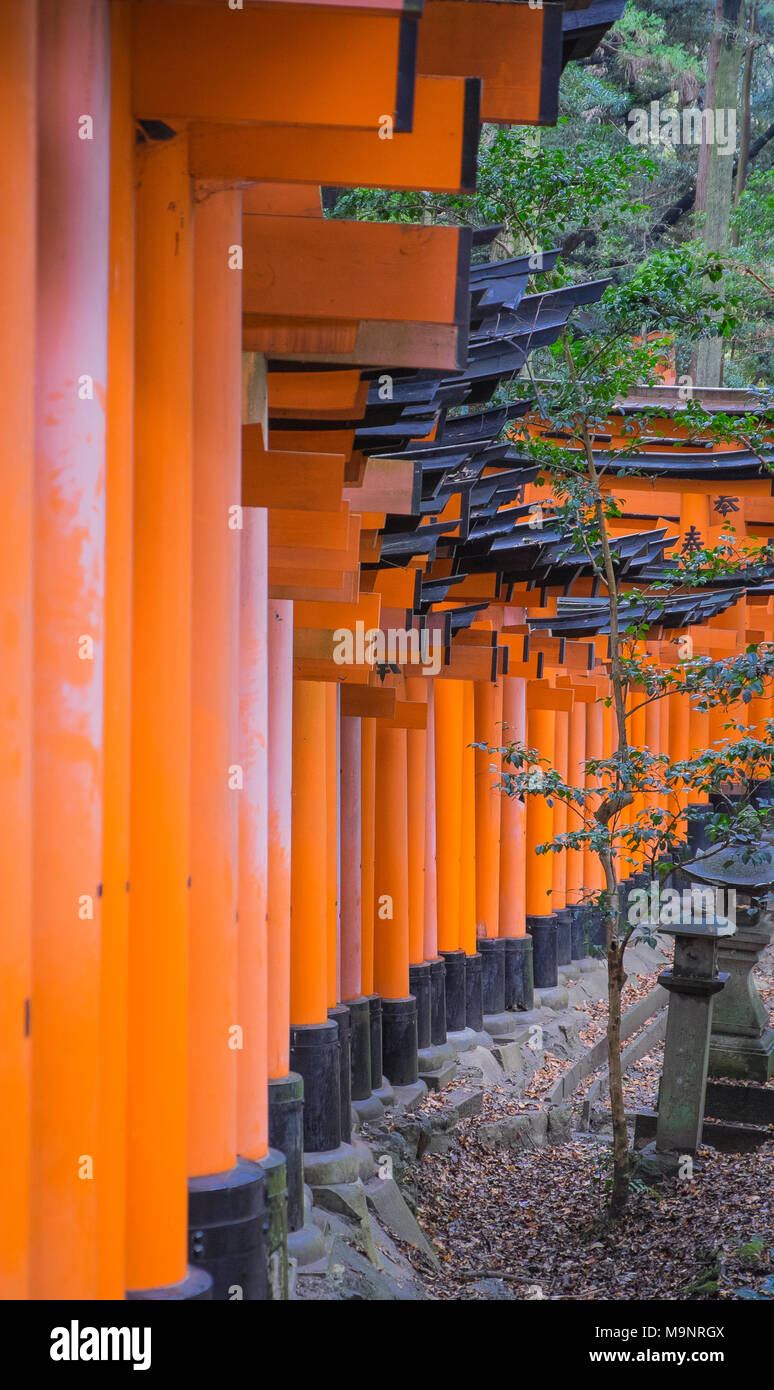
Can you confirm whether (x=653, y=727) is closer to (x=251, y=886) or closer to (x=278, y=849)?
(x=278, y=849)

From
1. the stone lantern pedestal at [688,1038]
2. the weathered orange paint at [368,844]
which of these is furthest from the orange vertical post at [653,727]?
the stone lantern pedestal at [688,1038]

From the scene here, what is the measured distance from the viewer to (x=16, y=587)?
3.13m

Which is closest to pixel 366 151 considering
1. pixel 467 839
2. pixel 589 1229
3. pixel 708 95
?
pixel 589 1229

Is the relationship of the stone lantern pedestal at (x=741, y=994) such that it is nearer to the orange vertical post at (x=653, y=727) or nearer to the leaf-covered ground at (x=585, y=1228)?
the leaf-covered ground at (x=585, y=1228)

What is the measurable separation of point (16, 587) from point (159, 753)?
1.16 metres

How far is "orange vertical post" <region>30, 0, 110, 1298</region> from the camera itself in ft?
11.3

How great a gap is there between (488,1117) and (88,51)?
9.87 meters

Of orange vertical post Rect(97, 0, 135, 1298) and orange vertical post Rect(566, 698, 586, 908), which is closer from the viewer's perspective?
orange vertical post Rect(97, 0, 135, 1298)

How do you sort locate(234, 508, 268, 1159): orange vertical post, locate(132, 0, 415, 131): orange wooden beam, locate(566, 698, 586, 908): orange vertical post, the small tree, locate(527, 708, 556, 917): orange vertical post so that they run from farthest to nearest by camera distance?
locate(566, 698, 586, 908): orange vertical post → locate(527, 708, 556, 917): orange vertical post → the small tree → locate(234, 508, 268, 1159): orange vertical post → locate(132, 0, 415, 131): orange wooden beam

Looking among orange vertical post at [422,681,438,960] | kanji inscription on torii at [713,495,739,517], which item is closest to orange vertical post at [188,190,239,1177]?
orange vertical post at [422,681,438,960]

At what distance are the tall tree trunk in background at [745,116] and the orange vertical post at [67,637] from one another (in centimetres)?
2387

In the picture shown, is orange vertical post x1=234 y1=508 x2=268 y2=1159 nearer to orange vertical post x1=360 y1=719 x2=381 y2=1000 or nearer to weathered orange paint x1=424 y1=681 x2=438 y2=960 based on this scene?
orange vertical post x1=360 y1=719 x2=381 y2=1000

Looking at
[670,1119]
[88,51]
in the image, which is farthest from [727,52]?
[88,51]
